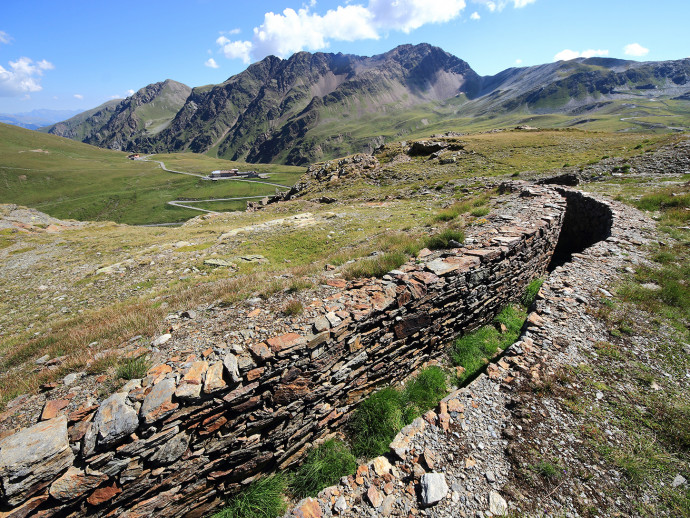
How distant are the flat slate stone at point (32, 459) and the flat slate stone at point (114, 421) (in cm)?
46

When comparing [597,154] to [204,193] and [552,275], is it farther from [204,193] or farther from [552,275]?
[204,193]

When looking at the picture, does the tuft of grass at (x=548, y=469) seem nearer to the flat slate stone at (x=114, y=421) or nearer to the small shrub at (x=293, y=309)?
the small shrub at (x=293, y=309)

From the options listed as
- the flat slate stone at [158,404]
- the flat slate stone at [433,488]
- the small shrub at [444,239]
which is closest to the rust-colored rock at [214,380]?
the flat slate stone at [158,404]

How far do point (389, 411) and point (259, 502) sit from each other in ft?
10.4

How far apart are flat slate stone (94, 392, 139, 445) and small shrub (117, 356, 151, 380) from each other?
2.67 feet

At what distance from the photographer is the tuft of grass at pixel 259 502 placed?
16.8ft

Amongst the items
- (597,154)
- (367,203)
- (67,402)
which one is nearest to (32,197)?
(367,203)

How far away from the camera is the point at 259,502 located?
17.3 ft

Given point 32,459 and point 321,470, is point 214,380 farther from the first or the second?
point 321,470

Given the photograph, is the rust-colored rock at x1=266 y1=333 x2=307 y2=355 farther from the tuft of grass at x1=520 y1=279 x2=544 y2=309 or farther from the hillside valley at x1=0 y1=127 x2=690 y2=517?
the tuft of grass at x1=520 y1=279 x2=544 y2=309

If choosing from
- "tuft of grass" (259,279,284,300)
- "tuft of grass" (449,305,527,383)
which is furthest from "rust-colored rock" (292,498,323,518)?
"tuft of grass" (259,279,284,300)

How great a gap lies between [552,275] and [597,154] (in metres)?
38.2

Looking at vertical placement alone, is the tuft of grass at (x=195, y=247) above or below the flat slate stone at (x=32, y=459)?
below

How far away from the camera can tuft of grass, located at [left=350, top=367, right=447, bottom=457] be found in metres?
6.26
